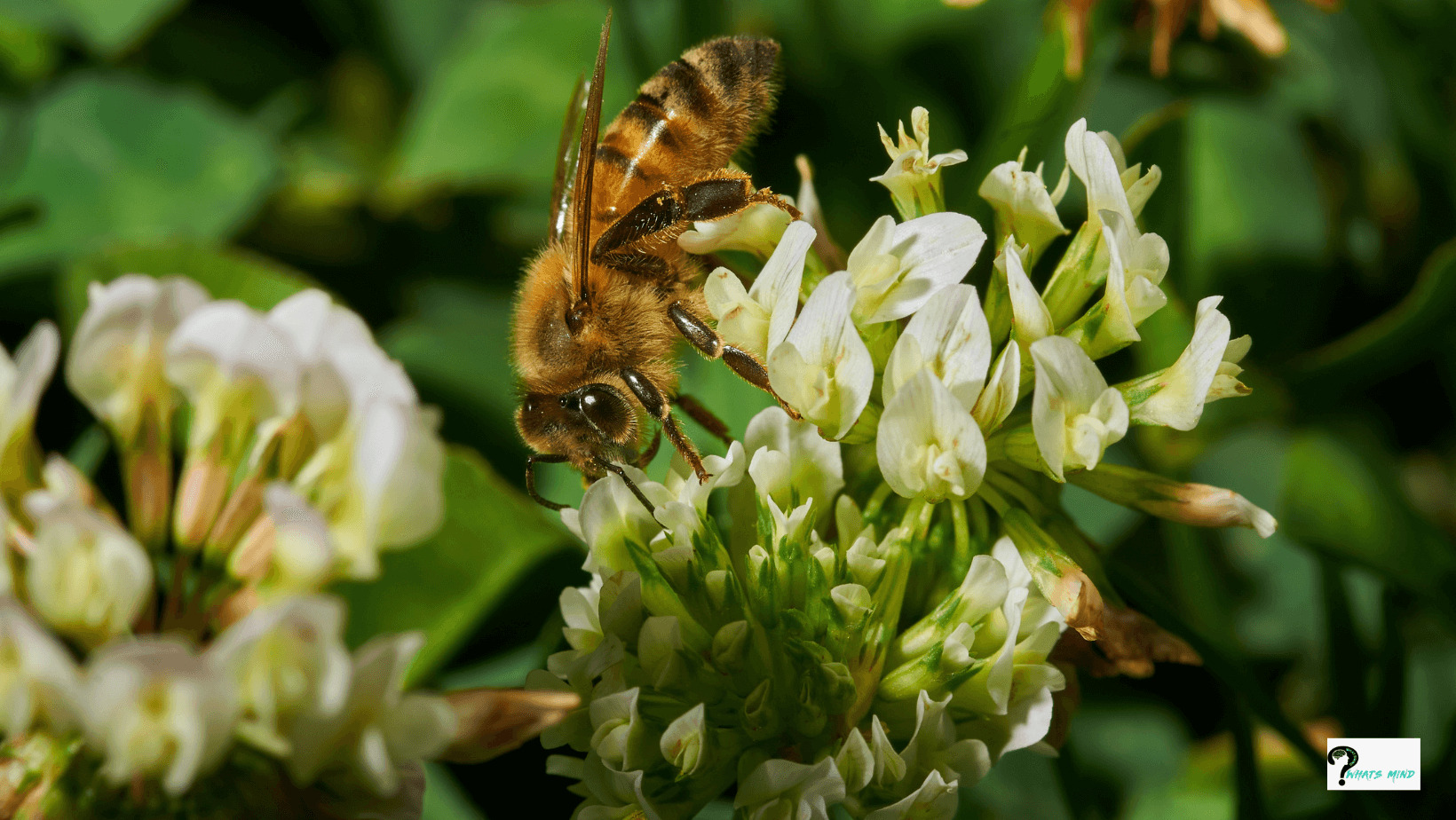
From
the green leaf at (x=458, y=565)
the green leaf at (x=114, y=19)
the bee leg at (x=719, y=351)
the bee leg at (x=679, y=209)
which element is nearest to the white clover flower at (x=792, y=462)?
the bee leg at (x=719, y=351)

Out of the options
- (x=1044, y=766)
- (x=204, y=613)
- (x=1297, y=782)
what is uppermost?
(x=204, y=613)

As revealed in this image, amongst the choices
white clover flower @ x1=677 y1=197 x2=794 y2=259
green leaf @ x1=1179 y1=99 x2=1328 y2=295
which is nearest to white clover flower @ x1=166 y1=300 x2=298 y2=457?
white clover flower @ x1=677 y1=197 x2=794 y2=259

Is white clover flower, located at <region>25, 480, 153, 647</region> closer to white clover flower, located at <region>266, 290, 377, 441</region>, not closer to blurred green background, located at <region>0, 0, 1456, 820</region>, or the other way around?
white clover flower, located at <region>266, 290, 377, 441</region>

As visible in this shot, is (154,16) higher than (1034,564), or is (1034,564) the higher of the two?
(154,16)

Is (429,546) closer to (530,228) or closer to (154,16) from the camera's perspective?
(530,228)

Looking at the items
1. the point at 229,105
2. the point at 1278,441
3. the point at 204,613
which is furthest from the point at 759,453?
the point at 229,105

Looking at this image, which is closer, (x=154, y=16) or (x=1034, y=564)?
(x=1034, y=564)

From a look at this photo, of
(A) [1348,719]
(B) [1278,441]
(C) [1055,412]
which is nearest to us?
(C) [1055,412]

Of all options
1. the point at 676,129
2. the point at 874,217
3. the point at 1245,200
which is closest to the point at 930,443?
the point at 676,129
